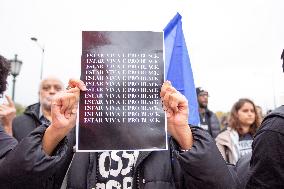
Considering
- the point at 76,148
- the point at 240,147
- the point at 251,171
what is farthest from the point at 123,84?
the point at 240,147

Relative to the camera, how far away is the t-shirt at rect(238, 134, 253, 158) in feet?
16.3

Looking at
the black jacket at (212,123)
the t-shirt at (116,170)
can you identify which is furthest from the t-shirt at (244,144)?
the t-shirt at (116,170)

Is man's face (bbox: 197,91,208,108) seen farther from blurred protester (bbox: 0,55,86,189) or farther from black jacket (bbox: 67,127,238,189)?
blurred protester (bbox: 0,55,86,189)

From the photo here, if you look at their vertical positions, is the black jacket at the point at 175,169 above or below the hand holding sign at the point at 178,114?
below

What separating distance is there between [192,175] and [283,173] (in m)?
0.42

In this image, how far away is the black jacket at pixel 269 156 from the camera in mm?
1831

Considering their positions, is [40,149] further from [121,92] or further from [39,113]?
[39,113]

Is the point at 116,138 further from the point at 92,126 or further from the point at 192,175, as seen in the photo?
the point at 192,175

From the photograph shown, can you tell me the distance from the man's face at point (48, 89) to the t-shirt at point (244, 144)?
247 centimetres

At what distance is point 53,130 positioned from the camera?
193 cm

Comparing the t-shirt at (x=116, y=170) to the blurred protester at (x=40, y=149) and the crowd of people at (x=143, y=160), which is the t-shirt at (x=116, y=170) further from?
the blurred protester at (x=40, y=149)

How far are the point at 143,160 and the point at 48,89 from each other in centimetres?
322

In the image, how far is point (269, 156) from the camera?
1.84 metres

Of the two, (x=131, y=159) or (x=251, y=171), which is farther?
(x=131, y=159)
